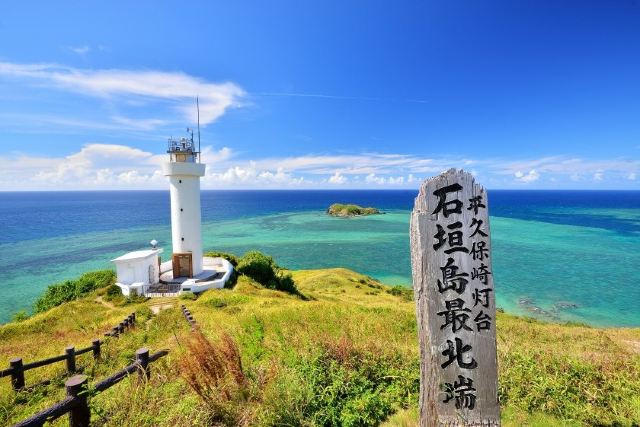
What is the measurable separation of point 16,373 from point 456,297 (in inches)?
336

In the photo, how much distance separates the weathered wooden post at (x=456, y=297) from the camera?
3688mm

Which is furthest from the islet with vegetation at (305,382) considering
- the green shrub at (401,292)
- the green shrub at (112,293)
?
the green shrub at (401,292)

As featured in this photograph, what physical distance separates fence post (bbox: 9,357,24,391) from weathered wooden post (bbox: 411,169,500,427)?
786 centimetres

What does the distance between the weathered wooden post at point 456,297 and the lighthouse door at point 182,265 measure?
19480mm

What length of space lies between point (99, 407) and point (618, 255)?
189ft

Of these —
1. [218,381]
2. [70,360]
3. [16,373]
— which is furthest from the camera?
[70,360]

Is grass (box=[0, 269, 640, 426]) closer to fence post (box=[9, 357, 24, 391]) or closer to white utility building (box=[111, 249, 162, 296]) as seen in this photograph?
fence post (box=[9, 357, 24, 391])

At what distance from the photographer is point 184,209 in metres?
20.7

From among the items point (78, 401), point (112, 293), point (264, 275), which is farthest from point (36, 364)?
point (264, 275)

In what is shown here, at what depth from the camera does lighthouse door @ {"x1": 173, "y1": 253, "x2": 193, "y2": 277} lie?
66.8ft

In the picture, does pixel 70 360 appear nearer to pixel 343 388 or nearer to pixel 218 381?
pixel 218 381

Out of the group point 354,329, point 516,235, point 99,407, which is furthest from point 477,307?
point 516,235

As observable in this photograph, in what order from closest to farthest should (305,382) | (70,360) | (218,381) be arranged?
1. (218,381)
2. (305,382)
3. (70,360)

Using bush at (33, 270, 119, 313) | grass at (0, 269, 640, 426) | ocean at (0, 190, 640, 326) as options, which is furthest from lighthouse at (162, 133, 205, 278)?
ocean at (0, 190, 640, 326)
